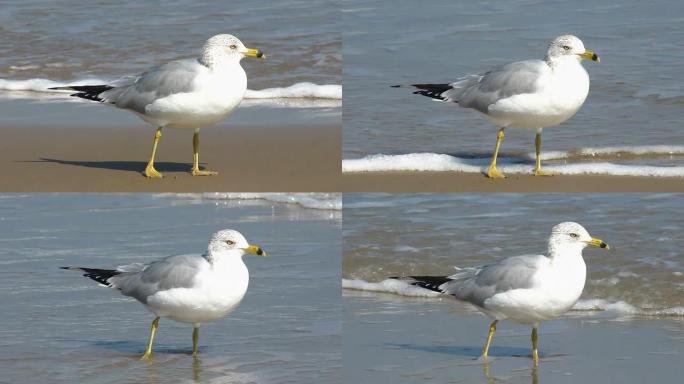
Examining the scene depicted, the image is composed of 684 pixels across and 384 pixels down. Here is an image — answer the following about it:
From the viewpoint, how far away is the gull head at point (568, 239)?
873cm

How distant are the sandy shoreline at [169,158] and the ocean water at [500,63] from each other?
0.45 meters

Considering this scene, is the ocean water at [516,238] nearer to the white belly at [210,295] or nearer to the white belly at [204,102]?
the white belly at [204,102]

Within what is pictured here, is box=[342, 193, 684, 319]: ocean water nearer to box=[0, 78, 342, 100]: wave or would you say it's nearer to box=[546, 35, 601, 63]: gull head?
box=[0, 78, 342, 100]: wave

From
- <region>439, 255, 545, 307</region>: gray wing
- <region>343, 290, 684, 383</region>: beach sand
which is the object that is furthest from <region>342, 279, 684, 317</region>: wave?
<region>439, 255, 545, 307</region>: gray wing

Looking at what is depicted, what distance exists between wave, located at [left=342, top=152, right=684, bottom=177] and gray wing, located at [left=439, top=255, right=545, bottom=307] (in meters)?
1.70

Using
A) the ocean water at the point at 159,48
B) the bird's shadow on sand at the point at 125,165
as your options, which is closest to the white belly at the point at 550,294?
the bird's shadow on sand at the point at 125,165

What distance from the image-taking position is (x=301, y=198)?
12812 millimetres

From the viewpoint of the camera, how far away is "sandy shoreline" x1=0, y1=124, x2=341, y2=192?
10.0m

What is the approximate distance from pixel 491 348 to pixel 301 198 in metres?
4.08

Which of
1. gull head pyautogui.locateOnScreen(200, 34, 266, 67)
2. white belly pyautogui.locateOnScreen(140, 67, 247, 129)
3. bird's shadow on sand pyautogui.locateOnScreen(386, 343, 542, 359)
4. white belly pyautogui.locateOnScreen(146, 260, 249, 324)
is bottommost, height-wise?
bird's shadow on sand pyautogui.locateOnScreen(386, 343, 542, 359)

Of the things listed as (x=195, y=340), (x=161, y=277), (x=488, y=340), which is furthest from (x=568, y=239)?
(x=161, y=277)

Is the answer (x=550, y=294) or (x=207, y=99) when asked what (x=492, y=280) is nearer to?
(x=550, y=294)

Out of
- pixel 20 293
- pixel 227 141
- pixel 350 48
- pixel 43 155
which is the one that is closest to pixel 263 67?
pixel 350 48

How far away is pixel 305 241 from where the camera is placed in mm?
11523
